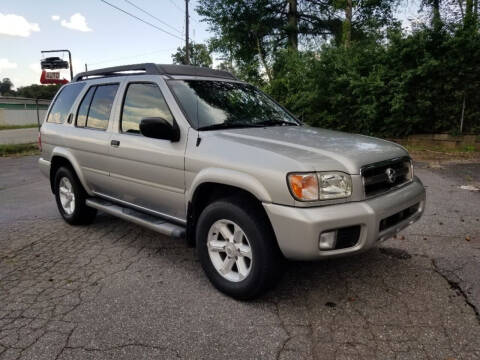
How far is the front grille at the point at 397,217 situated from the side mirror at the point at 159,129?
71.6 inches

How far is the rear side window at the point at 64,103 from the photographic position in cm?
507

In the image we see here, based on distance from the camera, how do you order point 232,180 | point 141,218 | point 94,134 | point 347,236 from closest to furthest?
point 347,236 → point 232,180 → point 141,218 → point 94,134

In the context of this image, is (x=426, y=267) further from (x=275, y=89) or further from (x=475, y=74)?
(x=275, y=89)

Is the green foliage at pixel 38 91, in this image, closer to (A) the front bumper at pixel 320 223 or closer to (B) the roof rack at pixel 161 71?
(B) the roof rack at pixel 161 71

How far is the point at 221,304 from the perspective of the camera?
309 centimetres

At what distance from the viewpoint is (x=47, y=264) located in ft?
12.8

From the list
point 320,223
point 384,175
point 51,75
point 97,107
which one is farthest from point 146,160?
point 51,75

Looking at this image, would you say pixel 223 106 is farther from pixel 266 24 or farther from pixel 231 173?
pixel 266 24

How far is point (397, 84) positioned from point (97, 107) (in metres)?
9.05

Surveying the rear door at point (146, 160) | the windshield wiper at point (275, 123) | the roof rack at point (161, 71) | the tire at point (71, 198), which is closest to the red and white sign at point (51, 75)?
the tire at point (71, 198)

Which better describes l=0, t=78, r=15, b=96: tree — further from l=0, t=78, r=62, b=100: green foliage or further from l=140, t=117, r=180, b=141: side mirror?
l=140, t=117, r=180, b=141: side mirror

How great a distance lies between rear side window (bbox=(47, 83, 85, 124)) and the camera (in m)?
5.07

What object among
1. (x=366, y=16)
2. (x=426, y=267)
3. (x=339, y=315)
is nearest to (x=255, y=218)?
(x=339, y=315)

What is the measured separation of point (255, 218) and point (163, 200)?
3.78 feet
